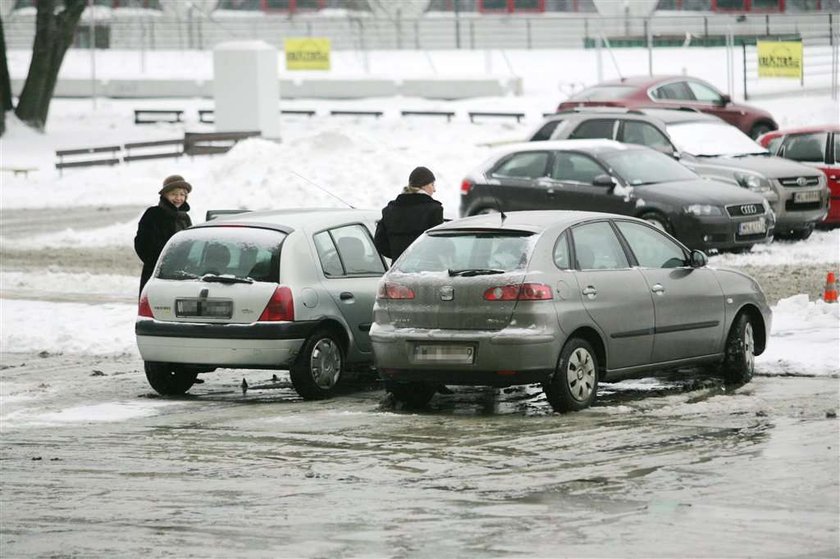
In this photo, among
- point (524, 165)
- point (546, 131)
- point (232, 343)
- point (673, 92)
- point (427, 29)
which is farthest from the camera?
point (427, 29)

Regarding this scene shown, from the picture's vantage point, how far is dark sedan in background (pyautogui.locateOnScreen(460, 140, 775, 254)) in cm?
1947

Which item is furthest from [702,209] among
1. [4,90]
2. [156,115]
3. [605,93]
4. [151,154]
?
[156,115]

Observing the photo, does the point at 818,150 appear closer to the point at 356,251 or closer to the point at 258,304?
the point at 356,251

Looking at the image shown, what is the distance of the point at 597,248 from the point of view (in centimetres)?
1208

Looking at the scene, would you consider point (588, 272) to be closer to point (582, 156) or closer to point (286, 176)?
point (582, 156)

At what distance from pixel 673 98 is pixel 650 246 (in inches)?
766

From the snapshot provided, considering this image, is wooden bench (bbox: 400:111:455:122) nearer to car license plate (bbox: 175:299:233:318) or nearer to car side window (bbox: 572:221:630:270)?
car license plate (bbox: 175:299:233:318)

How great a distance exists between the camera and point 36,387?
1357 centimetres

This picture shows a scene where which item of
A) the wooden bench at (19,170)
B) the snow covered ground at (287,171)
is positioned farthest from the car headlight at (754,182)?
the wooden bench at (19,170)

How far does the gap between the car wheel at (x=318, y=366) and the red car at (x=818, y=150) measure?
11628 millimetres

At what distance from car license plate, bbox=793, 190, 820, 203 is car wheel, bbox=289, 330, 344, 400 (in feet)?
33.8

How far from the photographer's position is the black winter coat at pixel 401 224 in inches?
526

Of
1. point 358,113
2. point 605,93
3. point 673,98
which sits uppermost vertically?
point 358,113

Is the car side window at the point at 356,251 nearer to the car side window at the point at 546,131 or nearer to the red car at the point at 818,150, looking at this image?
the red car at the point at 818,150
